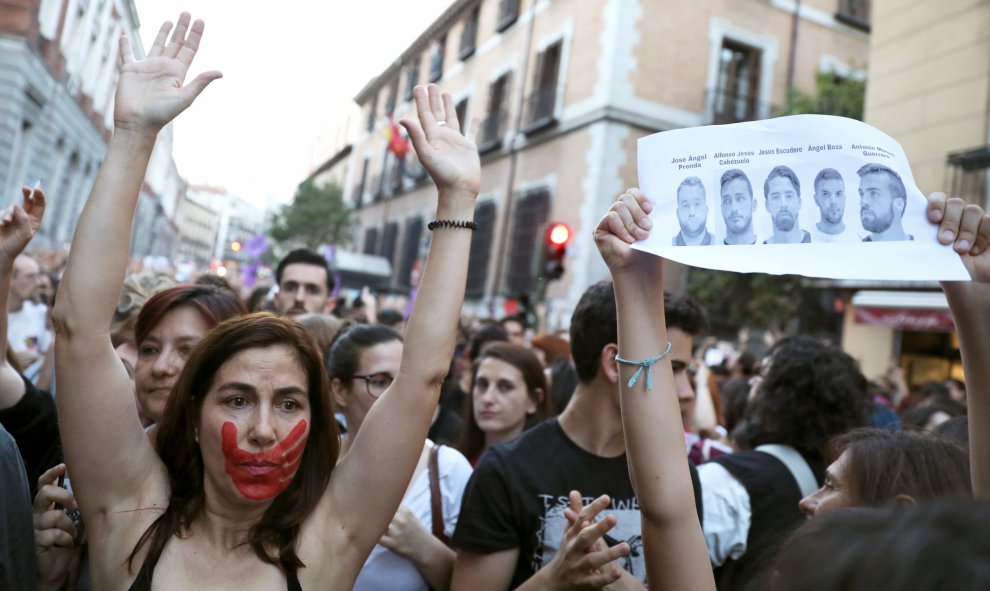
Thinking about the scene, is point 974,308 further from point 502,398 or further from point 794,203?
point 502,398

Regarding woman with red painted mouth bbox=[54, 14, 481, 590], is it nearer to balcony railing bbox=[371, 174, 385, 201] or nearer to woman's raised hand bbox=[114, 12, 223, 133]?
woman's raised hand bbox=[114, 12, 223, 133]

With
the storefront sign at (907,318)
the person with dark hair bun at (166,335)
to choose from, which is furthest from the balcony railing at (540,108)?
the person with dark hair bun at (166,335)

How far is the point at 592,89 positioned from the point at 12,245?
14.7 metres

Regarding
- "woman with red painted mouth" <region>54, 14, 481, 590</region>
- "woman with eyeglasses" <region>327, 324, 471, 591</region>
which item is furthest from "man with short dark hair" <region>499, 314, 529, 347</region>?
"woman with red painted mouth" <region>54, 14, 481, 590</region>

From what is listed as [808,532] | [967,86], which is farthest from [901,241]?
[967,86]

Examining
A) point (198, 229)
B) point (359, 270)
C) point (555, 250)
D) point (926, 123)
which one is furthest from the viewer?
point (198, 229)

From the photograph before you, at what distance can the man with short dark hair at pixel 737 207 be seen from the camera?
170 centimetres

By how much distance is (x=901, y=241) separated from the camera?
1.62 m

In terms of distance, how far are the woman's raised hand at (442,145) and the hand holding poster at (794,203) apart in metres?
0.47

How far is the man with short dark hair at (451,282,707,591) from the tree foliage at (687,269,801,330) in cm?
1368

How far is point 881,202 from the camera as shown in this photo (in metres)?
1.64

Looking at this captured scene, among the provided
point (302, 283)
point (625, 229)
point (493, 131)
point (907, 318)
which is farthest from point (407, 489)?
point (493, 131)

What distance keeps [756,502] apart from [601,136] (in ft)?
43.5

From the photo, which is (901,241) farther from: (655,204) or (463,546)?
(463,546)
